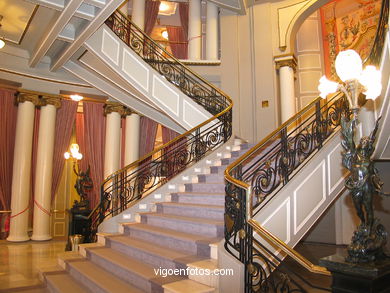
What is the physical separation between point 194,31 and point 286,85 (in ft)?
12.7

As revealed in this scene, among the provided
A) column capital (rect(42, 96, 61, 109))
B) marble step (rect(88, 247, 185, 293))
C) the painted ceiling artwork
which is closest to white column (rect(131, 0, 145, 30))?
column capital (rect(42, 96, 61, 109))

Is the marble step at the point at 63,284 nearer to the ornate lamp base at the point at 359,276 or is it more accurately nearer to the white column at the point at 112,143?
the ornate lamp base at the point at 359,276

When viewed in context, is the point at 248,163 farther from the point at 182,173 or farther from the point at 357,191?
the point at 357,191

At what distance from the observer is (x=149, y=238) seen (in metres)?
4.78

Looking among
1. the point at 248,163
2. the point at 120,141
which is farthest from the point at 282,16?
the point at 120,141

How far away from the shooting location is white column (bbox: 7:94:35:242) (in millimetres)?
8211

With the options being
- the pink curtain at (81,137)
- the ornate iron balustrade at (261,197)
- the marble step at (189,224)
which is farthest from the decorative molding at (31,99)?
the ornate iron balustrade at (261,197)

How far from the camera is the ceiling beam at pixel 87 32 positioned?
559cm

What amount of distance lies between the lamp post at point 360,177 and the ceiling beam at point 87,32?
4.15 meters

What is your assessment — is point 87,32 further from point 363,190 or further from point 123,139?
point 363,190

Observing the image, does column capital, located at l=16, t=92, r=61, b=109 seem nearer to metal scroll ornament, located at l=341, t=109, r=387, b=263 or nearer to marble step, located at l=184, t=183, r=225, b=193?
marble step, located at l=184, t=183, r=225, b=193

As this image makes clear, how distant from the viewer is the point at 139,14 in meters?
10.4

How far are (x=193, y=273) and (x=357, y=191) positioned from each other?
189cm

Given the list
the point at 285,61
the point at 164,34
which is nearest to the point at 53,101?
the point at 164,34
